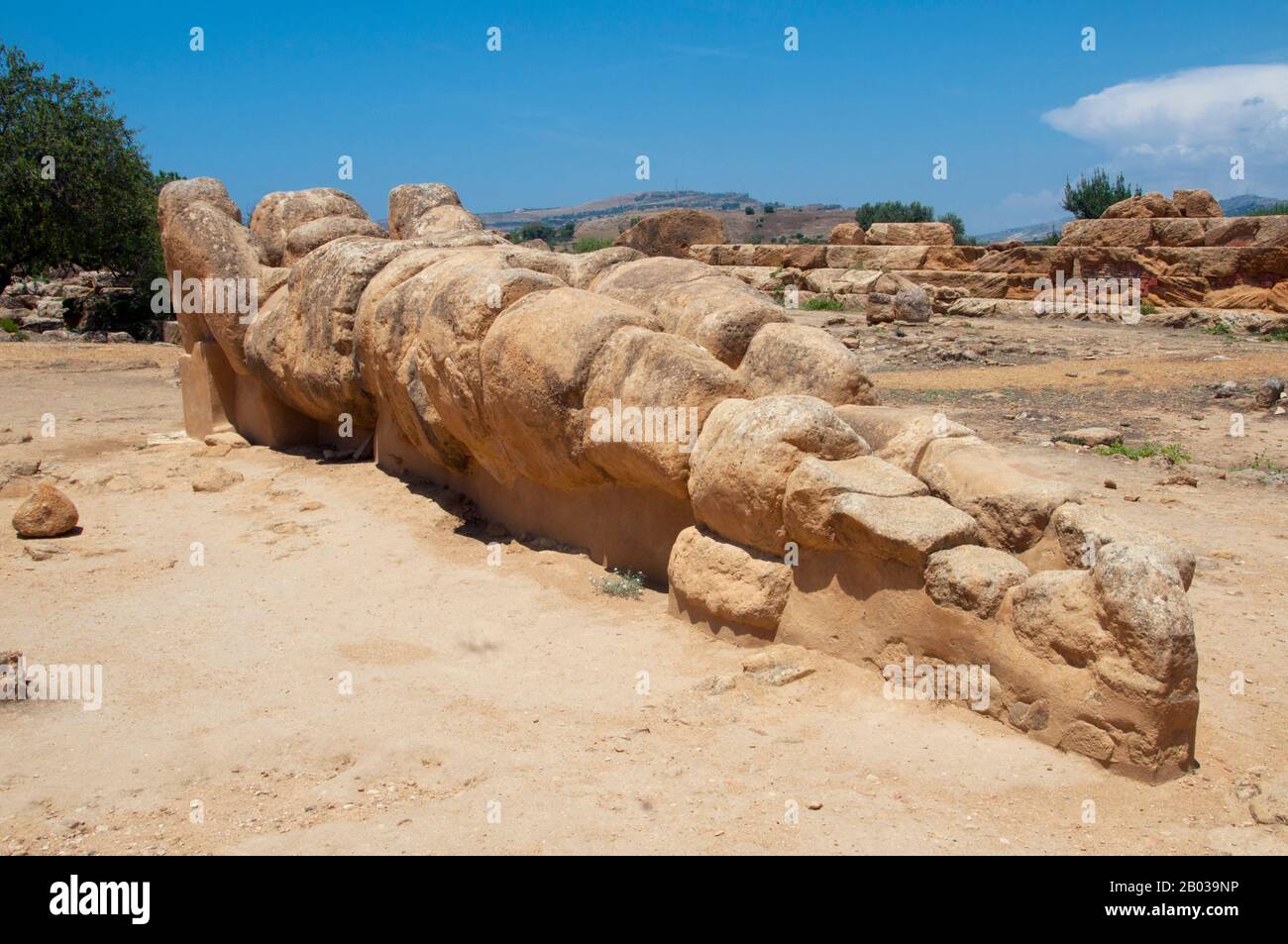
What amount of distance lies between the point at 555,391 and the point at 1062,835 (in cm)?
367

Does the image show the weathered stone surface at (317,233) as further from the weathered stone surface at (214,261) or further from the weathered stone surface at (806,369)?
the weathered stone surface at (806,369)

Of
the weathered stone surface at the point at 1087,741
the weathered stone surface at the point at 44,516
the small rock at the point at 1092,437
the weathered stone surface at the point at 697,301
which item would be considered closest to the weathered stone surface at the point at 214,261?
the weathered stone surface at the point at 44,516

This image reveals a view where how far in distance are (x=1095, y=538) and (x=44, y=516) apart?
6.91 m

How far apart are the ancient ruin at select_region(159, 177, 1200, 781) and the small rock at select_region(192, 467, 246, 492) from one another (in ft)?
2.91

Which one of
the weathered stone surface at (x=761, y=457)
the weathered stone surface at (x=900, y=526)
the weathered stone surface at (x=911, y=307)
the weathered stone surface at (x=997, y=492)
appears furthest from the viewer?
the weathered stone surface at (x=911, y=307)

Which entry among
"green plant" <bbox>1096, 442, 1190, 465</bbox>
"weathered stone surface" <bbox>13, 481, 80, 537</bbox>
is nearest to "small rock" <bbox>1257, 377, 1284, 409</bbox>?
"green plant" <bbox>1096, 442, 1190, 465</bbox>

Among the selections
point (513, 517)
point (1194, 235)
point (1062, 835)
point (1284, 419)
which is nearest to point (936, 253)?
point (1194, 235)

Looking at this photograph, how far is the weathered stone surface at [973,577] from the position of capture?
4523 mm

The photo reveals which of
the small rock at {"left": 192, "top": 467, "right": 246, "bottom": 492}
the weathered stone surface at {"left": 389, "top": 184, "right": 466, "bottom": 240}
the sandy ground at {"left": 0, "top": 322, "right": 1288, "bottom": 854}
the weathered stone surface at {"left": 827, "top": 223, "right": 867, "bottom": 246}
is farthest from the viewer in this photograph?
the weathered stone surface at {"left": 827, "top": 223, "right": 867, "bottom": 246}

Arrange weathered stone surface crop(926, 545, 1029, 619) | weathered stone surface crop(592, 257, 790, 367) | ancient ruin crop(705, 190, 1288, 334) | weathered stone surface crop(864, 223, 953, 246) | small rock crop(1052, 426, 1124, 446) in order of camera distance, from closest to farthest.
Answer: weathered stone surface crop(926, 545, 1029, 619), weathered stone surface crop(592, 257, 790, 367), small rock crop(1052, 426, 1124, 446), ancient ruin crop(705, 190, 1288, 334), weathered stone surface crop(864, 223, 953, 246)

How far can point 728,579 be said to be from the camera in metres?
5.48

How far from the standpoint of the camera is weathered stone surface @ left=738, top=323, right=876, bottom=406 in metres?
6.27

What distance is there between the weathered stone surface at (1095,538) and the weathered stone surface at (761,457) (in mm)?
1067

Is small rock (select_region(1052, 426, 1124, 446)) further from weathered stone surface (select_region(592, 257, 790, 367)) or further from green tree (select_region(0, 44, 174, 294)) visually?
green tree (select_region(0, 44, 174, 294))
